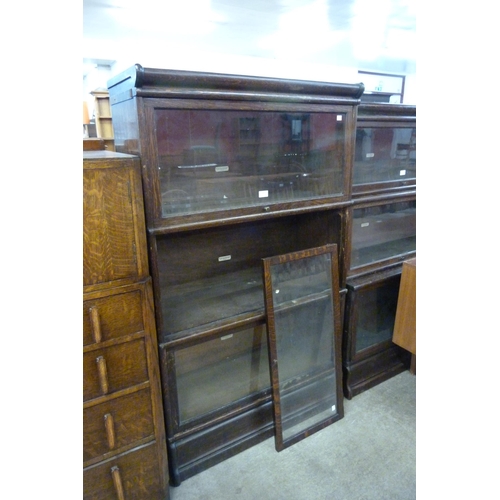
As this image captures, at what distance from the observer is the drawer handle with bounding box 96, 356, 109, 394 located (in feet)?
3.92

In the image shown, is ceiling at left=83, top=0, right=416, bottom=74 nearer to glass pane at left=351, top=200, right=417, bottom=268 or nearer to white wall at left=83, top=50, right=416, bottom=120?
white wall at left=83, top=50, right=416, bottom=120

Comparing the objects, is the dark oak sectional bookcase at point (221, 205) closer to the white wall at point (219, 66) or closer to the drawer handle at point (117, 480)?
the drawer handle at point (117, 480)

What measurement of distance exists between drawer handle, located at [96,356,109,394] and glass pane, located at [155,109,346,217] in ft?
1.80

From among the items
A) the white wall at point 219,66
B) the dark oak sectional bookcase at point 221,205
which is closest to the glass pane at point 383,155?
the dark oak sectional bookcase at point 221,205

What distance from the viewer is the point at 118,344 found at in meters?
1.23

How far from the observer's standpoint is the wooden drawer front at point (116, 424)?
1.24m

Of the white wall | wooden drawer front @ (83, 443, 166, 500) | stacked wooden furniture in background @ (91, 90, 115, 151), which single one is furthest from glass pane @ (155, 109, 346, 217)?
stacked wooden furniture in background @ (91, 90, 115, 151)

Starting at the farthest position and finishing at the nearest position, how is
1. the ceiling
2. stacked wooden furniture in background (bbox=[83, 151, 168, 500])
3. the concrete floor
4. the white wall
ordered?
the white wall < the ceiling < the concrete floor < stacked wooden furniture in background (bbox=[83, 151, 168, 500])

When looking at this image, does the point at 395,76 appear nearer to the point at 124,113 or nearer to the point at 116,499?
the point at 124,113
